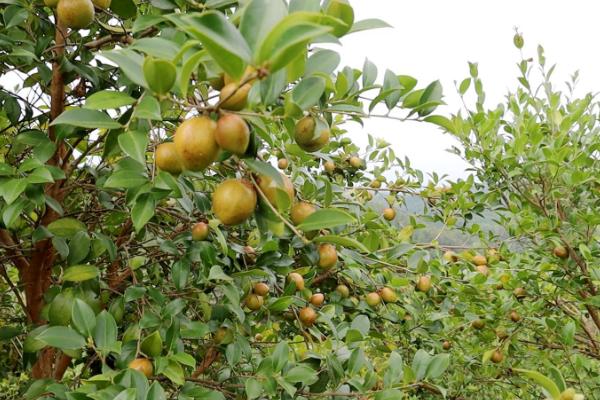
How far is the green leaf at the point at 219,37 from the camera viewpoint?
430 mm

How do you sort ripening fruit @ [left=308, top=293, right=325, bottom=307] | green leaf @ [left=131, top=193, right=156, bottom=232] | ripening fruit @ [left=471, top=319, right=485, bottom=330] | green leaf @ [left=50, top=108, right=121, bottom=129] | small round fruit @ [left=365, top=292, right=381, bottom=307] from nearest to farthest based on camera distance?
green leaf @ [left=50, top=108, right=121, bottom=129], green leaf @ [left=131, top=193, right=156, bottom=232], ripening fruit @ [left=308, top=293, right=325, bottom=307], small round fruit @ [left=365, top=292, right=381, bottom=307], ripening fruit @ [left=471, top=319, right=485, bottom=330]

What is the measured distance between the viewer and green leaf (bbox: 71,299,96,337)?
0.92 metres

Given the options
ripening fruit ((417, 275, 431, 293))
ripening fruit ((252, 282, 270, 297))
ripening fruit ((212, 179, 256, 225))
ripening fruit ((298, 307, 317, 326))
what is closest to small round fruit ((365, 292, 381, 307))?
ripening fruit ((417, 275, 431, 293))

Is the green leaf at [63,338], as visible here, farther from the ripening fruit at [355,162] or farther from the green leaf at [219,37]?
the ripening fruit at [355,162]

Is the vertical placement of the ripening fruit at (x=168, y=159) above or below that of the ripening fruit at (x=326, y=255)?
above

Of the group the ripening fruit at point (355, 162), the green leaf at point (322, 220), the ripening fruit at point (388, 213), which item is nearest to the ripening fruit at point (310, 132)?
Answer: the green leaf at point (322, 220)

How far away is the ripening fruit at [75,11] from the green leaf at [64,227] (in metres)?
0.43

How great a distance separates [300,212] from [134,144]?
1.06 ft

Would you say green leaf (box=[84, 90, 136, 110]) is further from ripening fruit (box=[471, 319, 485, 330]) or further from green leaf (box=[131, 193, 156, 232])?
ripening fruit (box=[471, 319, 485, 330])

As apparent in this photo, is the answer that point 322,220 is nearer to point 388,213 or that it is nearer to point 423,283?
point 423,283

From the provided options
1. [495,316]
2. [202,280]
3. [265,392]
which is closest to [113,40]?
[202,280]

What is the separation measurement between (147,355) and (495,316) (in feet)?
4.89

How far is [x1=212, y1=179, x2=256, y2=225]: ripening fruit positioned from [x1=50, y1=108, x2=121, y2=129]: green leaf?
182mm

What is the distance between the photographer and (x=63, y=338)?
0.93 meters
